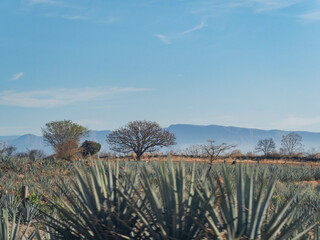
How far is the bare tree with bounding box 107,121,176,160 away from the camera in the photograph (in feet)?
147

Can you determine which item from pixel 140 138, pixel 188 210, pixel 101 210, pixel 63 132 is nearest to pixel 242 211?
pixel 188 210

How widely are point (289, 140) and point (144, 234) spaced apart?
103792 mm

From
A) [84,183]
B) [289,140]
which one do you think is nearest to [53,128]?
[84,183]

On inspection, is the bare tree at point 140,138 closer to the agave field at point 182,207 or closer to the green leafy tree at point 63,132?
the green leafy tree at point 63,132

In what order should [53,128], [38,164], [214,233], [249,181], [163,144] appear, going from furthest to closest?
1. [53,128]
2. [163,144]
3. [38,164]
4. [249,181]
5. [214,233]

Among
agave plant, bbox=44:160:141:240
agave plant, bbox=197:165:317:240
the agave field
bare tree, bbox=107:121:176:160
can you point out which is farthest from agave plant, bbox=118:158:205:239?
bare tree, bbox=107:121:176:160

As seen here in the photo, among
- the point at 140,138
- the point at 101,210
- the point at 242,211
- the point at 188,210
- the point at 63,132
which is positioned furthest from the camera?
the point at 63,132

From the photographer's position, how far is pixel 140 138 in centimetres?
4556

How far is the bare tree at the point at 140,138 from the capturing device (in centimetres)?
4478

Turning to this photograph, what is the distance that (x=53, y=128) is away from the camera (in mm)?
54531

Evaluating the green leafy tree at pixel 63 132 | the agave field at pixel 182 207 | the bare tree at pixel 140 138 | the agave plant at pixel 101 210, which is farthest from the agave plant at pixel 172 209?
the green leafy tree at pixel 63 132

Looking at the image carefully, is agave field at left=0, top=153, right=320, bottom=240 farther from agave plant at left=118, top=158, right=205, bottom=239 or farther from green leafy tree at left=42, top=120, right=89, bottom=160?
green leafy tree at left=42, top=120, right=89, bottom=160

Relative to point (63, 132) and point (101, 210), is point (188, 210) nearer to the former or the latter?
point (101, 210)

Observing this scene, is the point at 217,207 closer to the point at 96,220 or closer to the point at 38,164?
the point at 96,220
